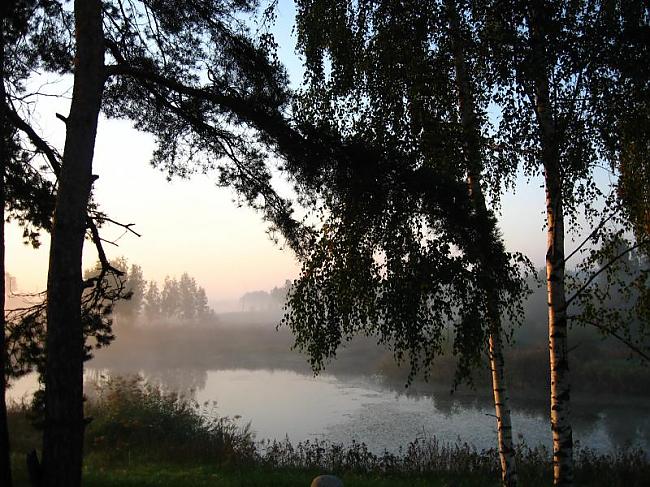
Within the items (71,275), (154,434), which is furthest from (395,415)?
(71,275)

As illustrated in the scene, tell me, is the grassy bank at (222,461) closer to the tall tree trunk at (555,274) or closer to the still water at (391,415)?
the still water at (391,415)

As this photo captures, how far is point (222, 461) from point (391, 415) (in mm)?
12741

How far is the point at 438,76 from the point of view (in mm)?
6879

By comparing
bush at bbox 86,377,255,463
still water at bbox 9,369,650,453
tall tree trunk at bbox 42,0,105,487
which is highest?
tall tree trunk at bbox 42,0,105,487

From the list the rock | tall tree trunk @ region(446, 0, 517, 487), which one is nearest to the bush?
the rock

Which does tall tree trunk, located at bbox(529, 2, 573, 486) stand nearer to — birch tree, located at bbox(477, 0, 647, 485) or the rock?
birch tree, located at bbox(477, 0, 647, 485)

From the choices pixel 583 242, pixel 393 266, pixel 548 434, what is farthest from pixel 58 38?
pixel 548 434

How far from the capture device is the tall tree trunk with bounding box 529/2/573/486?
6789mm

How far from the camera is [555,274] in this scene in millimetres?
7121

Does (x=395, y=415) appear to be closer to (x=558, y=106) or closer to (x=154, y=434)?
(x=154, y=434)

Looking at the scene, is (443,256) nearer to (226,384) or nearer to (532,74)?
(532,74)

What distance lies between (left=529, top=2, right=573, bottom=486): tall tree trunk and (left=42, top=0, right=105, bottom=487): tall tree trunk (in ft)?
18.2

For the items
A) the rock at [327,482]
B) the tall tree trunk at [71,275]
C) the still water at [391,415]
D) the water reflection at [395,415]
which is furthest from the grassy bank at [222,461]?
the tall tree trunk at [71,275]

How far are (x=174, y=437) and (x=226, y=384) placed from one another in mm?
23159
